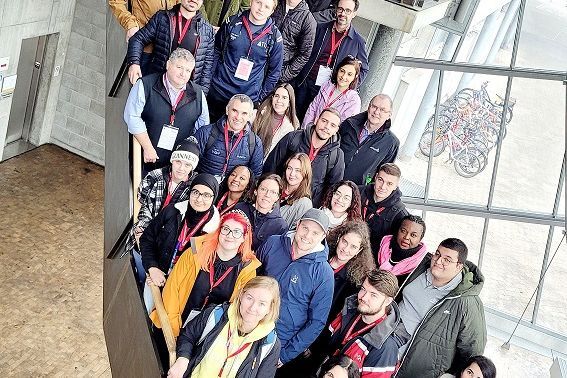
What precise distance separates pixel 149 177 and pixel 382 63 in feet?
19.8

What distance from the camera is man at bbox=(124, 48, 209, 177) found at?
7453 mm

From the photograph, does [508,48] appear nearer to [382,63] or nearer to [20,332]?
[382,63]

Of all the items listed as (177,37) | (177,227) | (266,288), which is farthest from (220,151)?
(266,288)

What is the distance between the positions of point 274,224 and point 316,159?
1.11 metres

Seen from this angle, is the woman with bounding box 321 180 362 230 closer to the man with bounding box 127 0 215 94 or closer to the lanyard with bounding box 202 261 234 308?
the lanyard with bounding box 202 261 234 308

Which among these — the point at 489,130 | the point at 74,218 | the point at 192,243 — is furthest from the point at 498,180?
the point at 192,243

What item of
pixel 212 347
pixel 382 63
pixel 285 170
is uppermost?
pixel 382 63

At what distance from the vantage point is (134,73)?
7801 millimetres

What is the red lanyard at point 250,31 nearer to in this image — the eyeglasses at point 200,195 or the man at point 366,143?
the man at point 366,143

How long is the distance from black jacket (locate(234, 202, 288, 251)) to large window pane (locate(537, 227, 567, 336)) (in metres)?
7.33

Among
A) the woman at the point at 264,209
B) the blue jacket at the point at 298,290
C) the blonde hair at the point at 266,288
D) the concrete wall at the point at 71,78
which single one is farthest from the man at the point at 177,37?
the concrete wall at the point at 71,78

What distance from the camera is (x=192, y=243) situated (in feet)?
20.0

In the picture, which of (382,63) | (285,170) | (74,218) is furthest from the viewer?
(74,218)

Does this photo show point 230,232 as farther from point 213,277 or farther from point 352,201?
point 352,201
